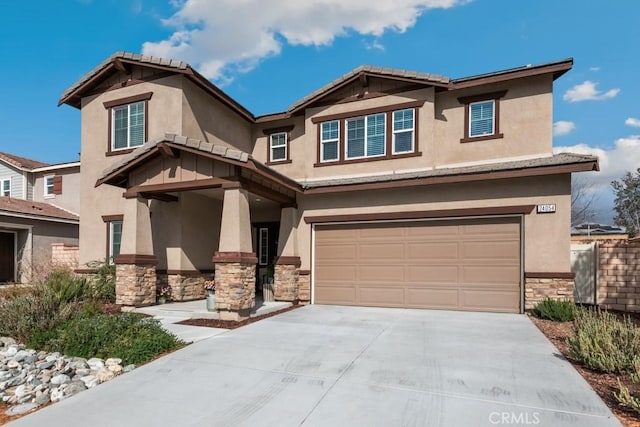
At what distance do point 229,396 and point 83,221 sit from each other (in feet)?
40.1

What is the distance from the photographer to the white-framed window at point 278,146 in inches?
579

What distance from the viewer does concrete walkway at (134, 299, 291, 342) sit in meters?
8.00

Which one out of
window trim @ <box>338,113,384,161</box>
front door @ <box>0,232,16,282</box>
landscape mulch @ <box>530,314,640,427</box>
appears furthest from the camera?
front door @ <box>0,232,16,282</box>

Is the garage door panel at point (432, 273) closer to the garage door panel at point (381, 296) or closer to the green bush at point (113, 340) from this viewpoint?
the garage door panel at point (381, 296)

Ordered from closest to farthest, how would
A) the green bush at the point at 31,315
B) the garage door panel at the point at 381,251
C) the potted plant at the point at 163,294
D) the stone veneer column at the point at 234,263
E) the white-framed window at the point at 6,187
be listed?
1. the green bush at the point at 31,315
2. the stone veneer column at the point at 234,263
3. the garage door panel at the point at 381,251
4. the potted plant at the point at 163,294
5. the white-framed window at the point at 6,187

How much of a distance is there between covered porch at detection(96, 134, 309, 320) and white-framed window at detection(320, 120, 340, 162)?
78.1 inches

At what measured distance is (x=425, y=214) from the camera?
11.0 metres

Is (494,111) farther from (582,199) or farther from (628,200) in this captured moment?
A: (628,200)

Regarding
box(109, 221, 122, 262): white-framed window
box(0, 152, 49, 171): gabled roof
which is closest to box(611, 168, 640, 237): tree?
box(109, 221, 122, 262): white-framed window

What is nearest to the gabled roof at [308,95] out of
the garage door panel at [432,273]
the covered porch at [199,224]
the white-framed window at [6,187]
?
Answer: the covered porch at [199,224]

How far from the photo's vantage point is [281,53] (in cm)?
1692

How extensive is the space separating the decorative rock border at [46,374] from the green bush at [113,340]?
21cm

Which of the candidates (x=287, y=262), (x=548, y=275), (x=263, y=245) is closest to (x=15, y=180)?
(x=263, y=245)

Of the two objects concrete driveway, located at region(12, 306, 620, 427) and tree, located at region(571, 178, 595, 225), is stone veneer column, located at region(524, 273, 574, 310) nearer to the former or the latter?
concrete driveway, located at region(12, 306, 620, 427)
